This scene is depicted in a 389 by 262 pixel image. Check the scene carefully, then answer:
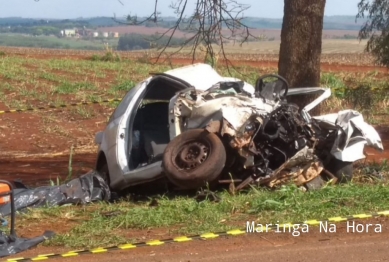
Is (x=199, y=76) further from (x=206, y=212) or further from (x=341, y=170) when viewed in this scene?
(x=206, y=212)

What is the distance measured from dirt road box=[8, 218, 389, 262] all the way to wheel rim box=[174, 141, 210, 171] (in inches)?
69.8

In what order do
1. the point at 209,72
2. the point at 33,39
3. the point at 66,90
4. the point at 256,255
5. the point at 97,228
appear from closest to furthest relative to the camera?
the point at 256,255
the point at 97,228
the point at 209,72
the point at 66,90
the point at 33,39

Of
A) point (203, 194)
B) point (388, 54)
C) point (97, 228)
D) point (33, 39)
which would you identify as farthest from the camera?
point (33, 39)

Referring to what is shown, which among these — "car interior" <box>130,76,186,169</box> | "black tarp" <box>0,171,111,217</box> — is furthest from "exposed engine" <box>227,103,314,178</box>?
"black tarp" <box>0,171,111,217</box>

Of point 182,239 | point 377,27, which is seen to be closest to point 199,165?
point 182,239

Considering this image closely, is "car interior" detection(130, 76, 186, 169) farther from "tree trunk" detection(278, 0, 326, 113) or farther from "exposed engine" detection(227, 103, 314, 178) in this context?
"tree trunk" detection(278, 0, 326, 113)

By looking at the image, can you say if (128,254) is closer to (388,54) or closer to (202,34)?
(202,34)

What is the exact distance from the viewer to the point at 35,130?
55.5 feet

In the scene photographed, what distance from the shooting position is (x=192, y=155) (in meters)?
8.61

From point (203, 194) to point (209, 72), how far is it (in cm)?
206

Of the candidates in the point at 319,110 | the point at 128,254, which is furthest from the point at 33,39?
the point at 128,254

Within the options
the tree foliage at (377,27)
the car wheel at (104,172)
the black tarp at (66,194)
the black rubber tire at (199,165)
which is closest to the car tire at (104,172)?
the car wheel at (104,172)

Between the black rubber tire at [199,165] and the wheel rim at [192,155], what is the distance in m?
0.01

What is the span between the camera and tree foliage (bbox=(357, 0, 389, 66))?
21359mm
